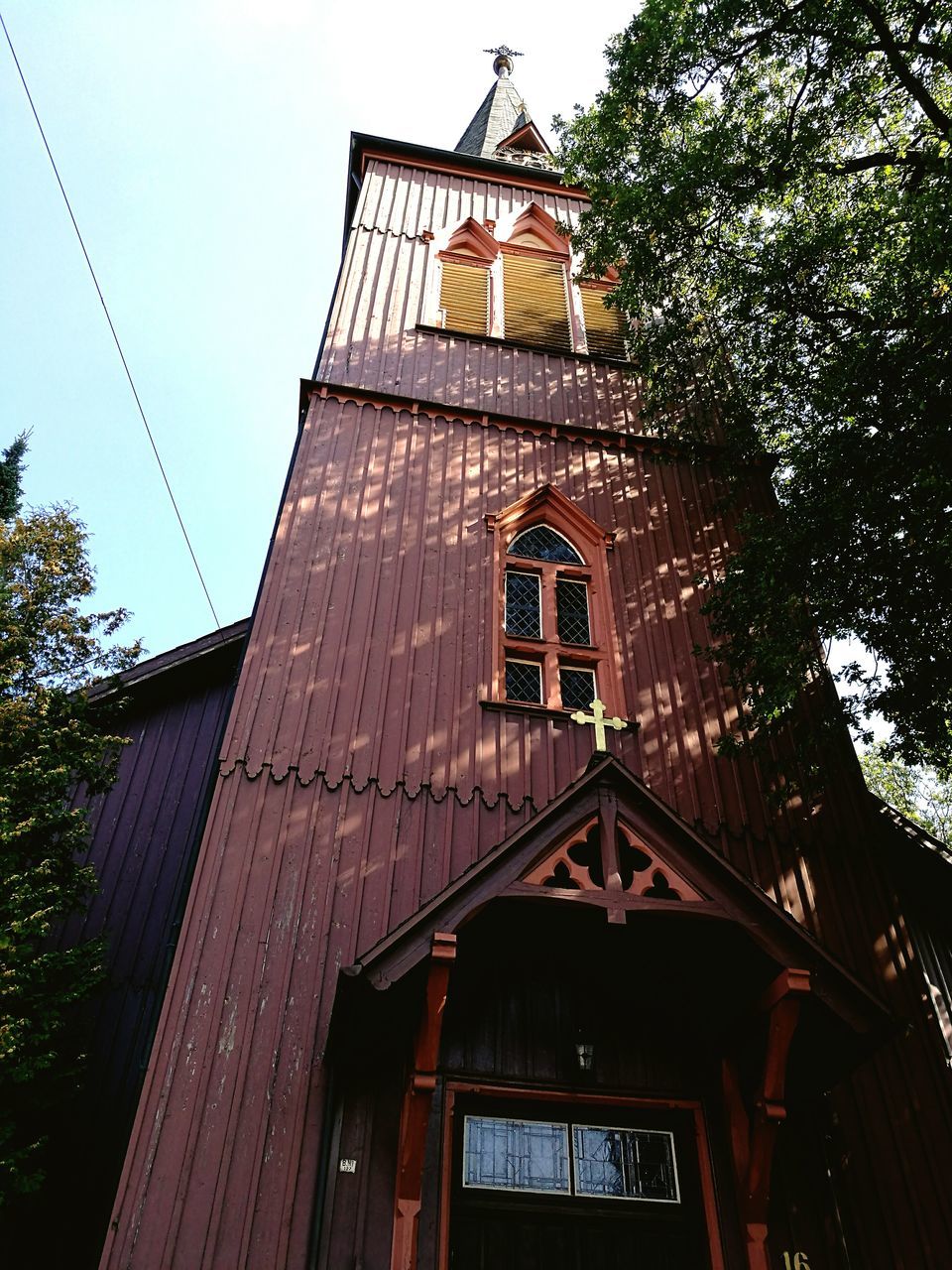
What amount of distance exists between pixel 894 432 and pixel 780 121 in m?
5.11

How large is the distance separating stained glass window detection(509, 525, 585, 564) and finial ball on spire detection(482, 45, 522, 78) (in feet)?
75.5

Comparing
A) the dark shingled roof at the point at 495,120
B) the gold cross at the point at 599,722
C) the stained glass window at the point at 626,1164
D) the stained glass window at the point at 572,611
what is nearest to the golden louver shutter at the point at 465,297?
the stained glass window at the point at 572,611

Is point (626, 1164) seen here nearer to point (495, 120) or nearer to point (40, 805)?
point (40, 805)

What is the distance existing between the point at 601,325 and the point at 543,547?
202 inches

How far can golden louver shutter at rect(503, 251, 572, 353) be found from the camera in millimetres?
13148

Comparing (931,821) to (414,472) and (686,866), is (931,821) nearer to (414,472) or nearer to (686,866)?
(414,472)

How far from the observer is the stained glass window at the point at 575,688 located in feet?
28.6

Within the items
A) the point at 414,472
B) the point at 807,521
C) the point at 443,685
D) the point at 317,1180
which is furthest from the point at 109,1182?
the point at 807,521

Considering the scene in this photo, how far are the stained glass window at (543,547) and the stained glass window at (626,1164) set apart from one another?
5.27 m

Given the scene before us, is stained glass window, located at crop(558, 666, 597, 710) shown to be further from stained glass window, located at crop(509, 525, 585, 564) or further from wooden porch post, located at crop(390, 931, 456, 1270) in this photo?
wooden porch post, located at crop(390, 931, 456, 1270)

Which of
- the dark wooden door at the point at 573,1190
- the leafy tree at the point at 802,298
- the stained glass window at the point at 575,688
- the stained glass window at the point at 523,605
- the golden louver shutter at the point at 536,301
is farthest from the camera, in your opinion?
the golden louver shutter at the point at 536,301

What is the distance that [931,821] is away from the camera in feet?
79.1

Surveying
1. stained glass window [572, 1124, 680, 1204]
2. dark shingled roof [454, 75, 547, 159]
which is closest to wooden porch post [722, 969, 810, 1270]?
stained glass window [572, 1124, 680, 1204]

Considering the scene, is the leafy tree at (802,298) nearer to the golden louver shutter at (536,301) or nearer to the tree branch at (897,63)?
the tree branch at (897,63)
